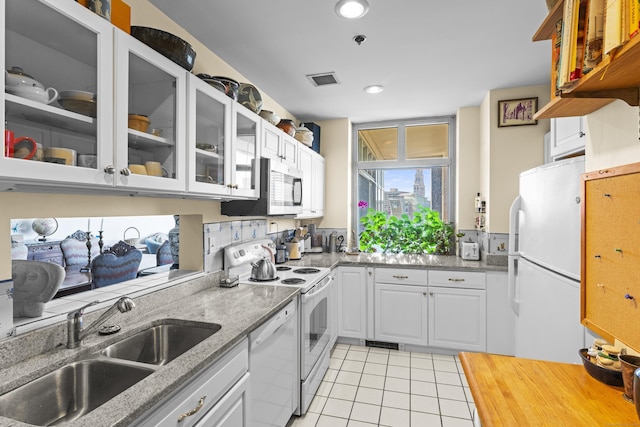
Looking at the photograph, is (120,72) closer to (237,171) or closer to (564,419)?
(237,171)

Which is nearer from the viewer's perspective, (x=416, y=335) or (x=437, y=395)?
(x=437, y=395)

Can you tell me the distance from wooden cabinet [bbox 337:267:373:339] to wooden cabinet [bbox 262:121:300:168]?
4.08 ft

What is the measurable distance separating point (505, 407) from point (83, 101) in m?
1.64

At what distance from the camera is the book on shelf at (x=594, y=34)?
863 mm

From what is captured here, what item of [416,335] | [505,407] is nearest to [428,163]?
[416,335]

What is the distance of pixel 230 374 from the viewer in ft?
4.63

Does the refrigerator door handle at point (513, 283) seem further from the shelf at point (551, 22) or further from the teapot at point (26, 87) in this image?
A: the teapot at point (26, 87)

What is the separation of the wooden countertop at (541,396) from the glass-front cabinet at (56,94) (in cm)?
145

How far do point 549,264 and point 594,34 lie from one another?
49.4 inches

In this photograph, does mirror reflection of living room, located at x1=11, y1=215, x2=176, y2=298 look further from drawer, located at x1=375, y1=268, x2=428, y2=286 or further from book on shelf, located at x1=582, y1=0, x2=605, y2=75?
book on shelf, located at x1=582, y1=0, x2=605, y2=75

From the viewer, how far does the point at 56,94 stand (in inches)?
41.6

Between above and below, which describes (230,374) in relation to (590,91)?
below

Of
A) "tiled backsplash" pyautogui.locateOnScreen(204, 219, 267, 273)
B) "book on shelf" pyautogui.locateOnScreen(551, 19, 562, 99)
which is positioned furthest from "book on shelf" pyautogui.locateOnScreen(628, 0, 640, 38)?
"tiled backsplash" pyautogui.locateOnScreen(204, 219, 267, 273)

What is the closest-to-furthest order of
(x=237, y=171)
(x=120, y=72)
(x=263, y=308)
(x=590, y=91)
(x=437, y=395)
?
(x=590, y=91) → (x=120, y=72) → (x=263, y=308) → (x=237, y=171) → (x=437, y=395)
